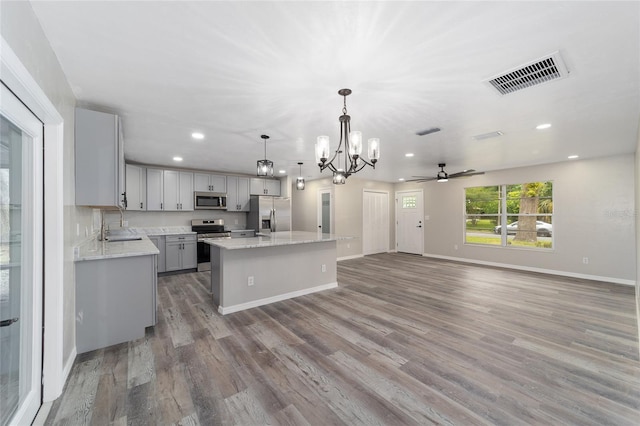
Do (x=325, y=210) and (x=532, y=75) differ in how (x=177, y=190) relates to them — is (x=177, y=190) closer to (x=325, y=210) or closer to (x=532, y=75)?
(x=325, y=210)

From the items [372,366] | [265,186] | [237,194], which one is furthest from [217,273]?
[265,186]

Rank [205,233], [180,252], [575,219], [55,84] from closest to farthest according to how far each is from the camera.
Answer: [55,84] < [575,219] < [180,252] < [205,233]

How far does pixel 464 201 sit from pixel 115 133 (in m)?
7.48

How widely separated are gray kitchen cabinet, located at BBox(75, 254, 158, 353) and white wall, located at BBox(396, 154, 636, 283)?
712 centimetres

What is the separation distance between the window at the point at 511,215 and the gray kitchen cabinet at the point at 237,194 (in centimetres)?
592

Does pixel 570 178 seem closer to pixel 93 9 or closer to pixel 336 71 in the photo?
pixel 336 71

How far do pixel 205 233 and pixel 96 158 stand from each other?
12.7 feet

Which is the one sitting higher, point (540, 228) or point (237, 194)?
point (237, 194)

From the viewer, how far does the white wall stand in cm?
481

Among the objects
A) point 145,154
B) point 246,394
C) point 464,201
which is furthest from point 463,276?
point 145,154

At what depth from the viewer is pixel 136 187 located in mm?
5453

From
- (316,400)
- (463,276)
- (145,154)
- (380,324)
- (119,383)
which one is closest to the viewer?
(316,400)

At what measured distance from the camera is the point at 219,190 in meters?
6.45

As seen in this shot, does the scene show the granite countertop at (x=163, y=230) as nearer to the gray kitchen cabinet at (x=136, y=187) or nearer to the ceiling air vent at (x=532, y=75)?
the gray kitchen cabinet at (x=136, y=187)
